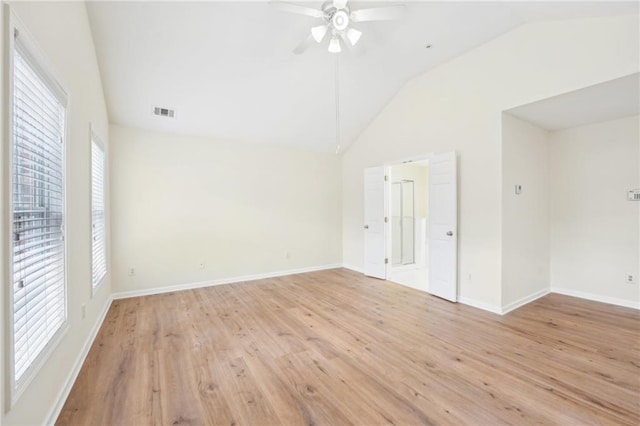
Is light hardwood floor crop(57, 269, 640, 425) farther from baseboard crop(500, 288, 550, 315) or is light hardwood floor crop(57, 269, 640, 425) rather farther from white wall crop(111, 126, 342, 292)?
white wall crop(111, 126, 342, 292)

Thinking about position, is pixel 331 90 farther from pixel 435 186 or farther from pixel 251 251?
pixel 251 251

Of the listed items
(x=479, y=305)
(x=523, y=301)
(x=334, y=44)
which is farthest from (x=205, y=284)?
(x=523, y=301)

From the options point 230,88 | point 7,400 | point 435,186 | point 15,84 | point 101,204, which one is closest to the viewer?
point 7,400

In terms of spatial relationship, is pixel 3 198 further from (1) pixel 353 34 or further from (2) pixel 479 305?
(2) pixel 479 305

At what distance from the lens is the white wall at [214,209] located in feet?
14.0

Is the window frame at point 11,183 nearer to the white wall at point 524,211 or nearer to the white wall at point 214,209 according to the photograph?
the white wall at point 214,209

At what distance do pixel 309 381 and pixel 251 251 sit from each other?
339 centimetres

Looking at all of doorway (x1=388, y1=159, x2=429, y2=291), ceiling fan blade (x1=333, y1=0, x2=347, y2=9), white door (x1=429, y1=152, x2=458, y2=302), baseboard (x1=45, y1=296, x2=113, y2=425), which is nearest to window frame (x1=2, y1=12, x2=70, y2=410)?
baseboard (x1=45, y1=296, x2=113, y2=425)

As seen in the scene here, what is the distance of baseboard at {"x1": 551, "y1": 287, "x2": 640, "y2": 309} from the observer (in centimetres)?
364

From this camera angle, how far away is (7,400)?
121 centimetres

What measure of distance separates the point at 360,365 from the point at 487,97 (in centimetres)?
356

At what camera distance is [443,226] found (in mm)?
4062

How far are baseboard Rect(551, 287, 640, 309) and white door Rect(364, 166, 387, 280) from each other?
2676mm

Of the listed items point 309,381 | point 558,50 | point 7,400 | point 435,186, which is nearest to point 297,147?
point 435,186
